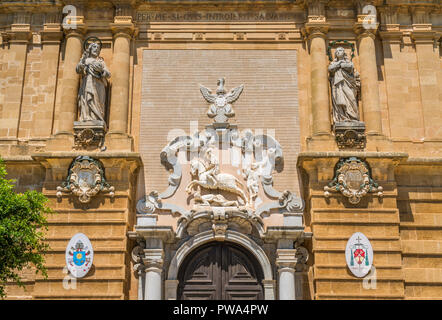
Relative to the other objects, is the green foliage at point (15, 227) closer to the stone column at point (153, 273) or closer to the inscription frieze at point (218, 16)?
the stone column at point (153, 273)

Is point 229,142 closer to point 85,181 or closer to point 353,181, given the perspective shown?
point 353,181

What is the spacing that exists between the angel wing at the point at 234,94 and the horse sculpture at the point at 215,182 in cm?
202

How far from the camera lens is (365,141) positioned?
50.0 ft

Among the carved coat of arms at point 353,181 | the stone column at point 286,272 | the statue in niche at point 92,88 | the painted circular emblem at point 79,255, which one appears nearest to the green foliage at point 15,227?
the painted circular emblem at point 79,255

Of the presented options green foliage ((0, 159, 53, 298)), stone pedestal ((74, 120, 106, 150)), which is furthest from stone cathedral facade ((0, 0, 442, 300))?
green foliage ((0, 159, 53, 298))

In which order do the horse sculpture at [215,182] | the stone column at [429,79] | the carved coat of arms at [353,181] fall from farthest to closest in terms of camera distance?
the stone column at [429,79] < the horse sculpture at [215,182] < the carved coat of arms at [353,181]

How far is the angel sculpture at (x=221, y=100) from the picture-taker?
52.2 feet

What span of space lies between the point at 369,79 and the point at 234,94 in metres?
3.53

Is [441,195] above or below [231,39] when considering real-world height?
below

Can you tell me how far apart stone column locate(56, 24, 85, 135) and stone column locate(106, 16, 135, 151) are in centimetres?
94
